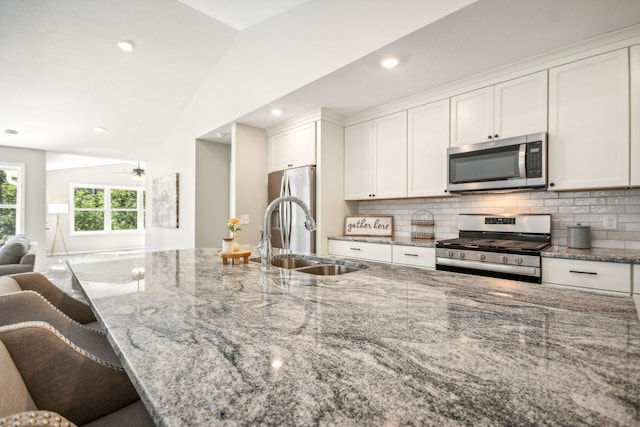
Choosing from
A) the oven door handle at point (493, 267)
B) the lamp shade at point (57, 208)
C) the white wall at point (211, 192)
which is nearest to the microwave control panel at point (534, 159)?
the oven door handle at point (493, 267)

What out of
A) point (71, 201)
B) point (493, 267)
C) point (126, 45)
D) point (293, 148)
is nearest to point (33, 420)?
point (493, 267)

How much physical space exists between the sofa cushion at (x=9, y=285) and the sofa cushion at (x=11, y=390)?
2.34 ft

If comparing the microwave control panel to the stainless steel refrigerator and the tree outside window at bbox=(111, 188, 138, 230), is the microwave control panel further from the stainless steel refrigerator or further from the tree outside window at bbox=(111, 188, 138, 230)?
the tree outside window at bbox=(111, 188, 138, 230)

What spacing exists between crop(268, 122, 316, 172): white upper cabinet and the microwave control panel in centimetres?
205

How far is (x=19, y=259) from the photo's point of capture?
3.89 metres

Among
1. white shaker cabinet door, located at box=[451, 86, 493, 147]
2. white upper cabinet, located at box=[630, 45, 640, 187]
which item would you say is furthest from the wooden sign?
white upper cabinet, located at box=[630, 45, 640, 187]

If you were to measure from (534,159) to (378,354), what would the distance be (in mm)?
2375

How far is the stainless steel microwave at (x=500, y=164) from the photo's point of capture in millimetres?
2279

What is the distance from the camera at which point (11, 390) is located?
598mm

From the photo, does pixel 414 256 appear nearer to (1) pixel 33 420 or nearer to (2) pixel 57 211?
(1) pixel 33 420

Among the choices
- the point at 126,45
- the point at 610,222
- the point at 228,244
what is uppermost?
the point at 126,45

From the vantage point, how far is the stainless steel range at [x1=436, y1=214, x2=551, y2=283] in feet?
7.03

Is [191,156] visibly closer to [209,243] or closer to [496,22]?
[209,243]

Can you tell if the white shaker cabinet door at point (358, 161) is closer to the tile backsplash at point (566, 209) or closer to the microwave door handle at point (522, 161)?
the tile backsplash at point (566, 209)
